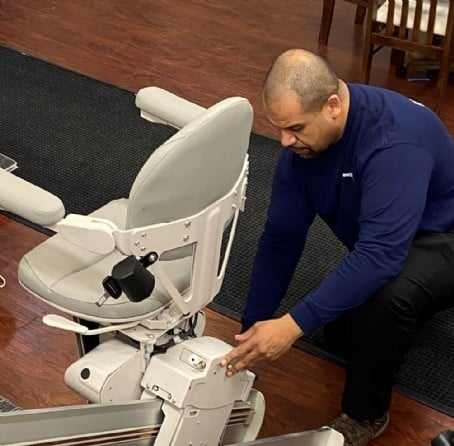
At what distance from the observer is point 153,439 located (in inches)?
74.4

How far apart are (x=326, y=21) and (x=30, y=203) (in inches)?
106

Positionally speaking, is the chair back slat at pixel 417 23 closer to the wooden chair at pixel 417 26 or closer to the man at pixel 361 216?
the wooden chair at pixel 417 26

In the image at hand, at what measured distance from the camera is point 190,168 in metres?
1.67

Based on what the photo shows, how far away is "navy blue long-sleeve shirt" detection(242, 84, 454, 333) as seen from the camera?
187 centimetres

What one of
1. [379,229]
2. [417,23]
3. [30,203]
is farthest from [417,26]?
[30,203]

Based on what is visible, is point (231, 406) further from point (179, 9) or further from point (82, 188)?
point (179, 9)

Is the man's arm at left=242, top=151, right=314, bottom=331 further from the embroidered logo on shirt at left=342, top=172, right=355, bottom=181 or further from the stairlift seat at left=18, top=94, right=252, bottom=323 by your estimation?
the stairlift seat at left=18, top=94, right=252, bottom=323

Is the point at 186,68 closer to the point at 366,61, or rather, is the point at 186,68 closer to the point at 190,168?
the point at 366,61

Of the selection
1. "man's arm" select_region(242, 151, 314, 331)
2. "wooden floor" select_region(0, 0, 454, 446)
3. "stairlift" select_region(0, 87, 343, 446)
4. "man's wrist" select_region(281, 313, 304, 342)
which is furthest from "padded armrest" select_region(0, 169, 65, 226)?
"wooden floor" select_region(0, 0, 454, 446)

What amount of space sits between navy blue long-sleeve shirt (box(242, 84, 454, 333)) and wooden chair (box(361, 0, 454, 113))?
146 cm

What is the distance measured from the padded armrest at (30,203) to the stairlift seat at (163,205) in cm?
15

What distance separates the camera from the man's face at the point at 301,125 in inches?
72.9

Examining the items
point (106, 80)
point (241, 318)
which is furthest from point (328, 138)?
point (106, 80)

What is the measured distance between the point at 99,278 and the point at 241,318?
70 cm
